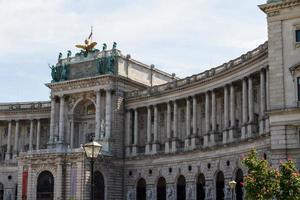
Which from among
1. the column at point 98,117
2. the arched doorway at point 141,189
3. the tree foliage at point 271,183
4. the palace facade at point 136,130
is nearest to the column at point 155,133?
the palace facade at point 136,130

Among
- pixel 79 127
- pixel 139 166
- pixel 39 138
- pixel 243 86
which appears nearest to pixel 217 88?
pixel 243 86

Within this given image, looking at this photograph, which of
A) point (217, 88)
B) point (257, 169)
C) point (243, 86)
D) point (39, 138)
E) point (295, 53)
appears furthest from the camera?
point (39, 138)

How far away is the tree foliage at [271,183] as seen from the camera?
1693 inches

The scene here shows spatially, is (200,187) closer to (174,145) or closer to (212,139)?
(212,139)

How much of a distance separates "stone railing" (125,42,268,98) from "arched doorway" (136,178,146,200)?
539 inches

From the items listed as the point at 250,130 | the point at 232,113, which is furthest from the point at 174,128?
the point at 250,130

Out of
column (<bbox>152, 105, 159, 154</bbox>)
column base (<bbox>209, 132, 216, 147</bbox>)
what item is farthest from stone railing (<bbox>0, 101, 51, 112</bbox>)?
column base (<bbox>209, 132, 216, 147</bbox>)

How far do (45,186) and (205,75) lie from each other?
30201mm

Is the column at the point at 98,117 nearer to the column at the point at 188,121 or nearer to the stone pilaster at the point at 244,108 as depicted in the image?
the column at the point at 188,121

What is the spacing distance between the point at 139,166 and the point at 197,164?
44.5 feet

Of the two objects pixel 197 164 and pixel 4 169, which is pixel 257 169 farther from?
pixel 4 169

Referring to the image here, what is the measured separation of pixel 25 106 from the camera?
376 ft

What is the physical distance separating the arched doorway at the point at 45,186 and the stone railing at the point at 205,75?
18.1 metres

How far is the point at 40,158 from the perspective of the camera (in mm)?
96312
